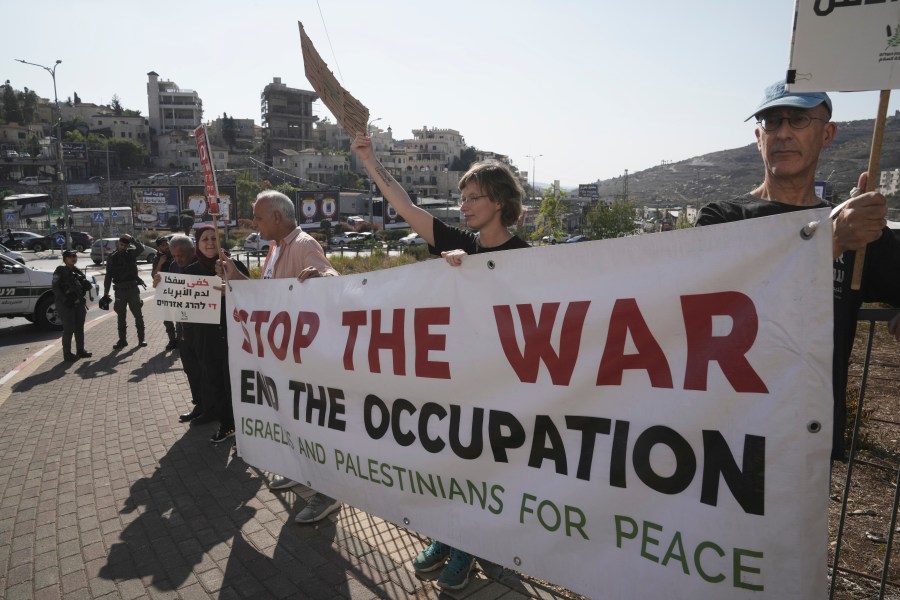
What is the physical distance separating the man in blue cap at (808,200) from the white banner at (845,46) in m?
0.35

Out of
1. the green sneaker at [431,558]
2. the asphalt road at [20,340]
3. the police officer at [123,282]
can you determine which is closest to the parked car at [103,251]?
the asphalt road at [20,340]

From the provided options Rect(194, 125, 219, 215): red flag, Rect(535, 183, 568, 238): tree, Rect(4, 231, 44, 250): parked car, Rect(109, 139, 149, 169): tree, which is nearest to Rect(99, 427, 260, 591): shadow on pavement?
Rect(194, 125, 219, 215): red flag

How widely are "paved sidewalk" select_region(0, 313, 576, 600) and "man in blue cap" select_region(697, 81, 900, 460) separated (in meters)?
1.97

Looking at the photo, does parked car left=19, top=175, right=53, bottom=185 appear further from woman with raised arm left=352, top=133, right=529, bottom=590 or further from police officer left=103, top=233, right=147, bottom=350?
woman with raised arm left=352, top=133, right=529, bottom=590

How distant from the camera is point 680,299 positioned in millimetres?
2123

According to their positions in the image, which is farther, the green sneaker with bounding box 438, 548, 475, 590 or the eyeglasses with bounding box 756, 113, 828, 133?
the green sneaker with bounding box 438, 548, 475, 590

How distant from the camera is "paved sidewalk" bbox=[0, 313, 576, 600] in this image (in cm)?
328

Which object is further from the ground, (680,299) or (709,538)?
(680,299)

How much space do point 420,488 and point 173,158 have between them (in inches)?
5105

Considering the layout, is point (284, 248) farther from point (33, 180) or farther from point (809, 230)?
point (33, 180)

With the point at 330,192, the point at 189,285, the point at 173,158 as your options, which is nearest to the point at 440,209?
the point at 330,192

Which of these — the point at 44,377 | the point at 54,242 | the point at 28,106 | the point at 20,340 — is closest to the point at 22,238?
the point at 54,242

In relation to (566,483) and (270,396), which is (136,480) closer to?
(270,396)

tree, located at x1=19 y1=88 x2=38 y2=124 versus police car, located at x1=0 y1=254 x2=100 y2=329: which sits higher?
tree, located at x1=19 y1=88 x2=38 y2=124
